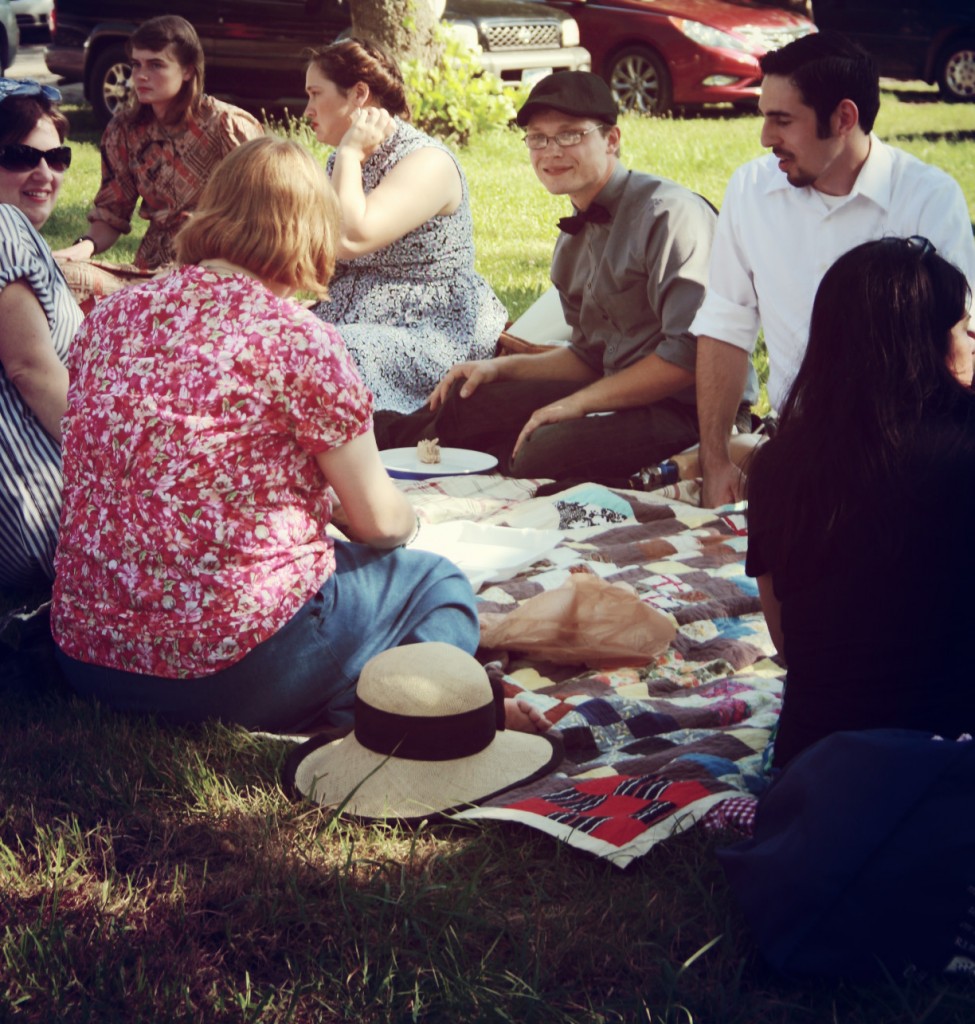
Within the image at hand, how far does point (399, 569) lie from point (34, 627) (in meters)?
0.85

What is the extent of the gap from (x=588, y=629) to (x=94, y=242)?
4.07 metres

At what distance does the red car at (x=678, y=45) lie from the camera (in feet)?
46.1

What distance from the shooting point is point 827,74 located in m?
4.21

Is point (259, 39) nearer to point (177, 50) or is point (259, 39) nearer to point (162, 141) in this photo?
point (162, 141)

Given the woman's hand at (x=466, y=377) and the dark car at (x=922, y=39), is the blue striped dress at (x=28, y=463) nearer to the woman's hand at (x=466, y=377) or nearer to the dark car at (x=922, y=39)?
the woman's hand at (x=466, y=377)

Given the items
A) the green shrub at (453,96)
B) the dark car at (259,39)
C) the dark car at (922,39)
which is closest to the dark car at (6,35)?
the dark car at (259,39)

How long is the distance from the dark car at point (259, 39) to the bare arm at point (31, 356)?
29.7 feet

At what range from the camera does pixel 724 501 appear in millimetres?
4750

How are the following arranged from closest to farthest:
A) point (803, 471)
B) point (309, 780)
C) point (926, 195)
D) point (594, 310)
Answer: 1. point (803, 471)
2. point (309, 780)
3. point (926, 195)
4. point (594, 310)

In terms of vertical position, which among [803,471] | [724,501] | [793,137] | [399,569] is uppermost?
[793,137]

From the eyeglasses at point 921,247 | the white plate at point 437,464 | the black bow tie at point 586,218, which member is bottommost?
the white plate at point 437,464

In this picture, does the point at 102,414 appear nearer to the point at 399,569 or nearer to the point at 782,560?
the point at 399,569

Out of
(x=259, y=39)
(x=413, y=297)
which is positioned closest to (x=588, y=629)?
(x=413, y=297)

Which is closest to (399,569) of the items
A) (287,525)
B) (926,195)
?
(287,525)
